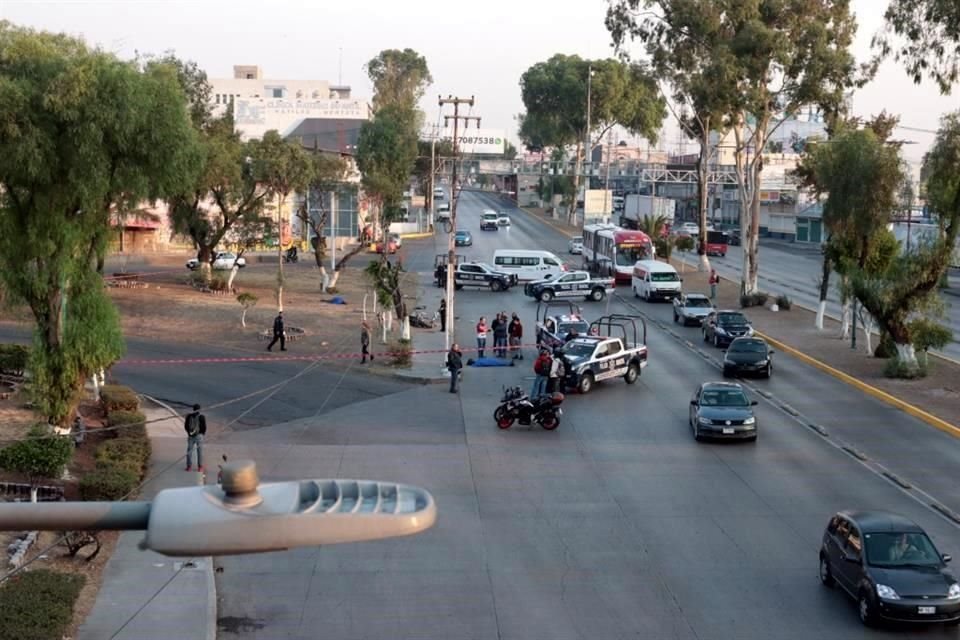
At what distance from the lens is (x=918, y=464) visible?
2420 cm

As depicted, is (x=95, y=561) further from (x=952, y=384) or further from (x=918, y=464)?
(x=952, y=384)

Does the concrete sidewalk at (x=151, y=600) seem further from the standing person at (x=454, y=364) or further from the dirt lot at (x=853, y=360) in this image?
the dirt lot at (x=853, y=360)

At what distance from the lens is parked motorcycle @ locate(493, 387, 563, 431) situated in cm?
2734

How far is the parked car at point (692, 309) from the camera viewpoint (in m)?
47.2

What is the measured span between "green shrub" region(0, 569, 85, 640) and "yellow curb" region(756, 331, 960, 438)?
20.6 m

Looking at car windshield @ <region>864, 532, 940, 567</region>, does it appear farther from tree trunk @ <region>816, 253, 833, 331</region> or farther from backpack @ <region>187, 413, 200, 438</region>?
tree trunk @ <region>816, 253, 833, 331</region>

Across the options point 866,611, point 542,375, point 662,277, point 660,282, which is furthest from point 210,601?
point 662,277

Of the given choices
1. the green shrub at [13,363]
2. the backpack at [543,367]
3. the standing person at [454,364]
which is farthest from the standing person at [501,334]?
the green shrub at [13,363]

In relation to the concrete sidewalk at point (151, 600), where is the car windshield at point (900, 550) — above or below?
above

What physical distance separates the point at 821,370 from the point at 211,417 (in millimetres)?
19320

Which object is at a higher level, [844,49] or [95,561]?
[844,49]

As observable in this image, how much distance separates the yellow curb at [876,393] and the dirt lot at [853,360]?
284 mm

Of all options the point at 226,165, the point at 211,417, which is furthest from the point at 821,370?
the point at 226,165

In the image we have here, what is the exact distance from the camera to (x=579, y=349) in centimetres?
3362
